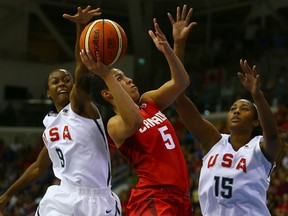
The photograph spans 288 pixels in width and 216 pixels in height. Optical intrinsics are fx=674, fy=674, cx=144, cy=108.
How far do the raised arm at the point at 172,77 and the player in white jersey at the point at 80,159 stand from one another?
1.64 feet

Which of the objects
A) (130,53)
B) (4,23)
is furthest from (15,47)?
(130,53)

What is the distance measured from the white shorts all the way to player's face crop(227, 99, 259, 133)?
Result: 1181mm

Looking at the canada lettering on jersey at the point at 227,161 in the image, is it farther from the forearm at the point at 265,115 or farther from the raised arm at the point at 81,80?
the raised arm at the point at 81,80

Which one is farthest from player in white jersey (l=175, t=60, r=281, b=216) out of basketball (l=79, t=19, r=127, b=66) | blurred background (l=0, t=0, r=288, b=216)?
blurred background (l=0, t=0, r=288, b=216)

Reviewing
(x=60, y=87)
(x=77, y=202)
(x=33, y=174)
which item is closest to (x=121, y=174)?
(x=33, y=174)

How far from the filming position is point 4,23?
82.3 ft

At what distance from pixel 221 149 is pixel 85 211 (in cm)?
124

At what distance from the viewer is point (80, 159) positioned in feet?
17.8

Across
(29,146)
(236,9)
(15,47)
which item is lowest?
(29,146)

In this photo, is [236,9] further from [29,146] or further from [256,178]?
[256,178]

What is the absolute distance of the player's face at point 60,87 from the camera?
5840 mm

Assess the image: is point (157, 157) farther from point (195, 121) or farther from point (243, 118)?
point (243, 118)

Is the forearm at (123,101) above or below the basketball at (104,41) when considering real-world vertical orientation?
below

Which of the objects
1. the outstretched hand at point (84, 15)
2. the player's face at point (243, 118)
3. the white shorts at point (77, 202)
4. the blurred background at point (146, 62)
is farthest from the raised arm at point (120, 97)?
the blurred background at point (146, 62)
